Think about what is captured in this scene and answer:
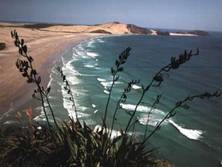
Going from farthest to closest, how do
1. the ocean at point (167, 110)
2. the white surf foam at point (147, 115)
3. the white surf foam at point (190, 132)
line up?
the white surf foam at point (147, 115)
the white surf foam at point (190, 132)
the ocean at point (167, 110)

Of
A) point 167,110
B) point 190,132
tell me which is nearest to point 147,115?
point 167,110

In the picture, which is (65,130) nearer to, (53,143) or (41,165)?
(53,143)

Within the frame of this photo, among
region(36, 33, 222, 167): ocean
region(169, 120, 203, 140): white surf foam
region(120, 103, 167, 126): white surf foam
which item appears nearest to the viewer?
region(36, 33, 222, 167): ocean

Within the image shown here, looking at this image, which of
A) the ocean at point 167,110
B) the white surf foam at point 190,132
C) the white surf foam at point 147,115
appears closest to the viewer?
the ocean at point 167,110

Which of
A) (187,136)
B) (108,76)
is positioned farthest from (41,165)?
(108,76)

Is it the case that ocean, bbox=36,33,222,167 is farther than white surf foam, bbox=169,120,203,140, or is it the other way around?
white surf foam, bbox=169,120,203,140

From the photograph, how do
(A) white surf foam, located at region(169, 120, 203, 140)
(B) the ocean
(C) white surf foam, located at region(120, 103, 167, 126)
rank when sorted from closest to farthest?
(B) the ocean → (A) white surf foam, located at region(169, 120, 203, 140) → (C) white surf foam, located at region(120, 103, 167, 126)

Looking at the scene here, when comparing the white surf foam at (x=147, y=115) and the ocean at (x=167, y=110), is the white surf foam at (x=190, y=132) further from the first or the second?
the white surf foam at (x=147, y=115)

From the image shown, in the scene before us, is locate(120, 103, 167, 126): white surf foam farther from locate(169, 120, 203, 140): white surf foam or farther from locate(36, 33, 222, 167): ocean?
locate(169, 120, 203, 140): white surf foam

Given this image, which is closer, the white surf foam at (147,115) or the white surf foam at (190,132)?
the white surf foam at (190,132)

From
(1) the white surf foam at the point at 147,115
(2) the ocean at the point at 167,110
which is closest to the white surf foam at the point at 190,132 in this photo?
(2) the ocean at the point at 167,110

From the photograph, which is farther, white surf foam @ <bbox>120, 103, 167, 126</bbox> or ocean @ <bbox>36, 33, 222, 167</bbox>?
white surf foam @ <bbox>120, 103, 167, 126</bbox>

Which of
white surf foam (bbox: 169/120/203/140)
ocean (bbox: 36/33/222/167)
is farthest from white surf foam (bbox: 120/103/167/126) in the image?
white surf foam (bbox: 169/120/203/140)
